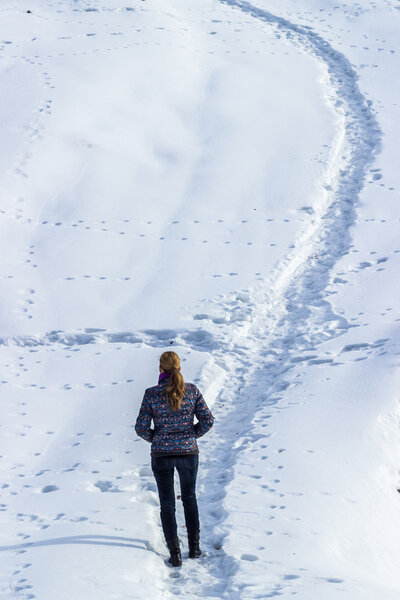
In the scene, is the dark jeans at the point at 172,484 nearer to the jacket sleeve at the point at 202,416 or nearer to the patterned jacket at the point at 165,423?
the patterned jacket at the point at 165,423

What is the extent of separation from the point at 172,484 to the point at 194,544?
61cm

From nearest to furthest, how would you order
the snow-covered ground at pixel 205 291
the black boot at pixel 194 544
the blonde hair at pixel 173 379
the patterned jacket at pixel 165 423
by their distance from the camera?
1. the blonde hair at pixel 173 379
2. the patterned jacket at pixel 165 423
3. the black boot at pixel 194 544
4. the snow-covered ground at pixel 205 291

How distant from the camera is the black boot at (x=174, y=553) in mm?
6348

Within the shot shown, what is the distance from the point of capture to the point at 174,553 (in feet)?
20.9

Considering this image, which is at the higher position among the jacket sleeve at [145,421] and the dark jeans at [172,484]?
the jacket sleeve at [145,421]

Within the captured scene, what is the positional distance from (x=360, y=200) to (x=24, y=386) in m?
8.08

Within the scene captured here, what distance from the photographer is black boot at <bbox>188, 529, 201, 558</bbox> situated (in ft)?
21.3

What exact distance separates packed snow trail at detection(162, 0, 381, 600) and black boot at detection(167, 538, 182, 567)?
0.13 metres

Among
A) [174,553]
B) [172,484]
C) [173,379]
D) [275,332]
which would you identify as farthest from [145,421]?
[275,332]

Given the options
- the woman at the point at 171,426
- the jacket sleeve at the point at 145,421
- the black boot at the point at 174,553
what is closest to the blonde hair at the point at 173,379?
the woman at the point at 171,426

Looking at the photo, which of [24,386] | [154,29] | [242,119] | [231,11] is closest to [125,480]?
[24,386]

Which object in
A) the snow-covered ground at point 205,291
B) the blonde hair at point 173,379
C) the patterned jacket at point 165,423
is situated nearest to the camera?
the blonde hair at point 173,379

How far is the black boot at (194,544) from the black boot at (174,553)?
0.16m

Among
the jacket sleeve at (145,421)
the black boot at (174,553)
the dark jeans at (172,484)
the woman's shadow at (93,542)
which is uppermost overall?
the jacket sleeve at (145,421)
